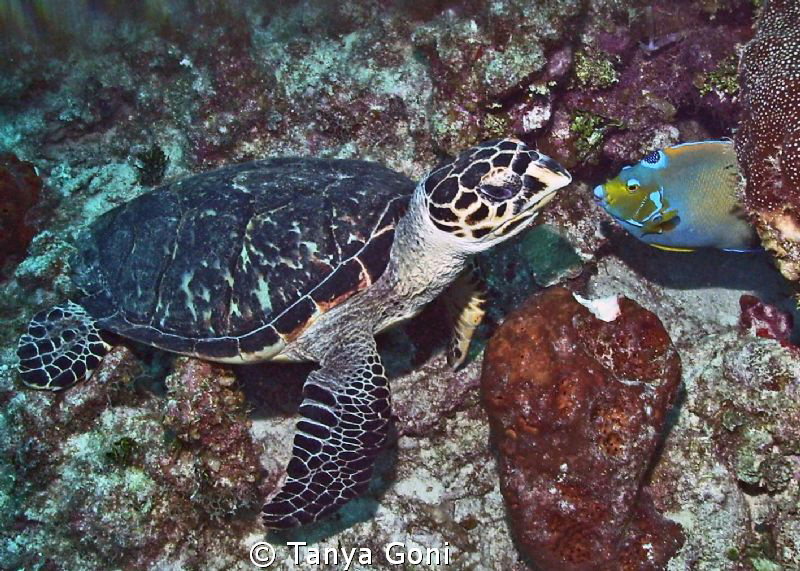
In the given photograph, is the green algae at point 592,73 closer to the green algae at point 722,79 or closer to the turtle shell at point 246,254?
the green algae at point 722,79

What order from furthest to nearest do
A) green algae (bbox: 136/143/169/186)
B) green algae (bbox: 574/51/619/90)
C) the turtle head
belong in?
green algae (bbox: 136/143/169/186), green algae (bbox: 574/51/619/90), the turtle head

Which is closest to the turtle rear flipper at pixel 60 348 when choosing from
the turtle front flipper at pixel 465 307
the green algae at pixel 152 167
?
the green algae at pixel 152 167

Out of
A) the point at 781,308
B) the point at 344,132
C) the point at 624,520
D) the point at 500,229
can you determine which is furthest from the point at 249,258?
the point at 781,308

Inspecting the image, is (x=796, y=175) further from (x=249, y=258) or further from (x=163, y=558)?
(x=163, y=558)

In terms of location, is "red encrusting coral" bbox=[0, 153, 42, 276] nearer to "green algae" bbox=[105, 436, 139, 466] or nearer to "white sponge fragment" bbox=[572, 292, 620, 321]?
"green algae" bbox=[105, 436, 139, 466]

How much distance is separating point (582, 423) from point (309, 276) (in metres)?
1.74

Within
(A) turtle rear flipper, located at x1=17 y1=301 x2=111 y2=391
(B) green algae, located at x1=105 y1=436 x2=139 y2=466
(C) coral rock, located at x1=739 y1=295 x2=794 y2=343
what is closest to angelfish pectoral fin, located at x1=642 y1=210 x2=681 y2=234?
(C) coral rock, located at x1=739 y1=295 x2=794 y2=343

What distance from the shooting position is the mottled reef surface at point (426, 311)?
327 cm

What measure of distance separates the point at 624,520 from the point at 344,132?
358cm

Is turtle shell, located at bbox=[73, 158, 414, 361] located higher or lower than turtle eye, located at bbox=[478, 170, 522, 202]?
lower

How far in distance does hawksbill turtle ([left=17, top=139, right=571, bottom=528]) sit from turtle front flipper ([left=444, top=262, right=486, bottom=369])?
0.03 feet

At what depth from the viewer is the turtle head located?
2838 mm

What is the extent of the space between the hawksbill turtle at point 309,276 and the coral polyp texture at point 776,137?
1176mm

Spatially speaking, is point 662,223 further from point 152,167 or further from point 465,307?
point 152,167
